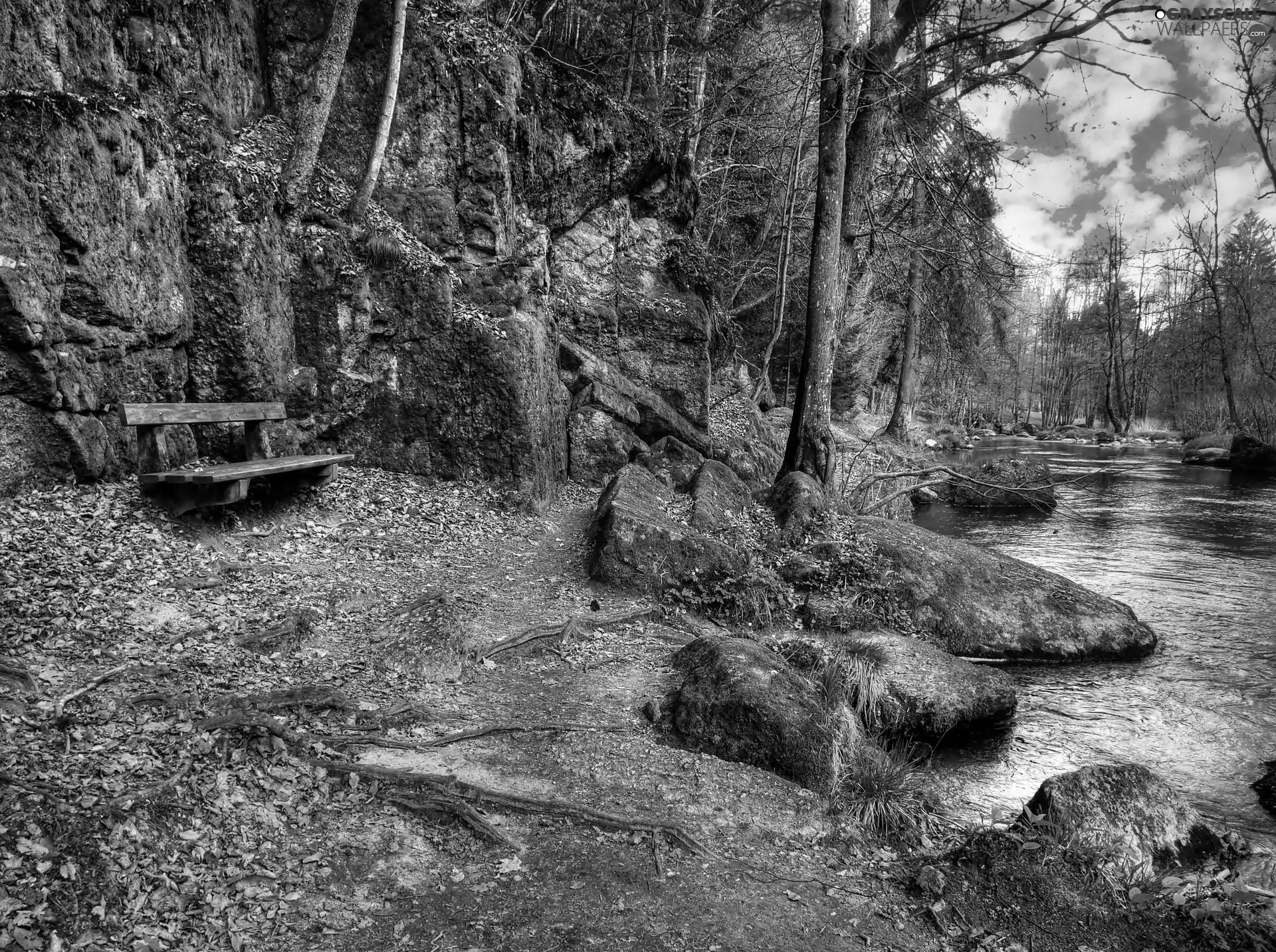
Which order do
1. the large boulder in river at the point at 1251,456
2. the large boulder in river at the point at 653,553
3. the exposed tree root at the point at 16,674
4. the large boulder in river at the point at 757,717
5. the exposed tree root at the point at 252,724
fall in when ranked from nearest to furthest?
the exposed tree root at the point at 16,674 < the exposed tree root at the point at 252,724 < the large boulder in river at the point at 757,717 < the large boulder in river at the point at 653,553 < the large boulder in river at the point at 1251,456

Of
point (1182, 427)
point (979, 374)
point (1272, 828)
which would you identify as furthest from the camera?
point (1182, 427)

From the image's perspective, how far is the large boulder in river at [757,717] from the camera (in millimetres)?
5027

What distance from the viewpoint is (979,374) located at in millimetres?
37000

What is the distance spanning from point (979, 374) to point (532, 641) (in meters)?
36.2

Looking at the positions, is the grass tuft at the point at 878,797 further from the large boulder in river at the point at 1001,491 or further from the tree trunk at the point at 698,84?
the large boulder in river at the point at 1001,491

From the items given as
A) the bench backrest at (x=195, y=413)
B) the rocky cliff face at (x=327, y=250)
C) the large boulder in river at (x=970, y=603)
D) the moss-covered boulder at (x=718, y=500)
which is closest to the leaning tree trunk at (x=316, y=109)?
the rocky cliff face at (x=327, y=250)

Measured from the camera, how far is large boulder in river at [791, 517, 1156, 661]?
28.1ft

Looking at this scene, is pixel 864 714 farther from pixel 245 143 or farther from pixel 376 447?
pixel 245 143

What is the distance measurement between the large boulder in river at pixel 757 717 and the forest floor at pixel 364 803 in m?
0.17

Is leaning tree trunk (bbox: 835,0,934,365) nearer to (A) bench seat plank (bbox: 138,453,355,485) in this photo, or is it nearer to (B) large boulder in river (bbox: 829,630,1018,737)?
(B) large boulder in river (bbox: 829,630,1018,737)

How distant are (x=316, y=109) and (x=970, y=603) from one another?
34.8 ft

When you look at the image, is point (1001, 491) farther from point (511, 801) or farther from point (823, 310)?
point (511, 801)

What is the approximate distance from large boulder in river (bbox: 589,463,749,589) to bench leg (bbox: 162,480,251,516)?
3.68 metres

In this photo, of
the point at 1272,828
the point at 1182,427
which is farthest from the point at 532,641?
the point at 1182,427
